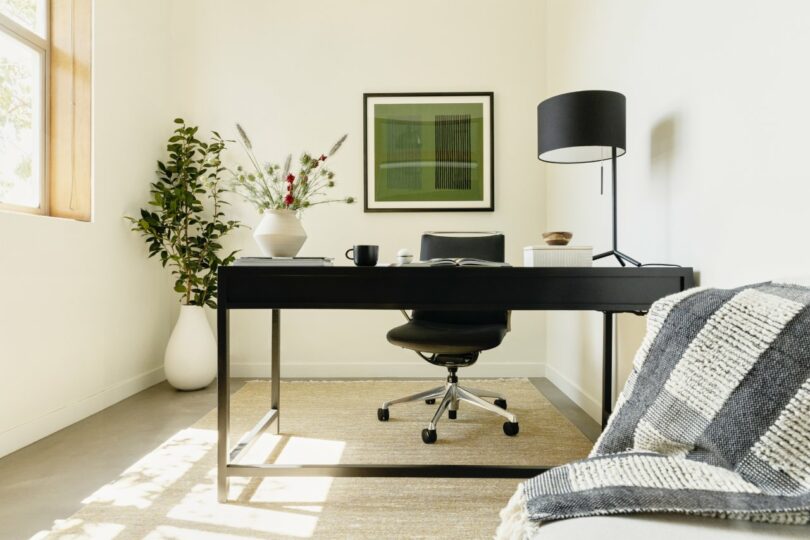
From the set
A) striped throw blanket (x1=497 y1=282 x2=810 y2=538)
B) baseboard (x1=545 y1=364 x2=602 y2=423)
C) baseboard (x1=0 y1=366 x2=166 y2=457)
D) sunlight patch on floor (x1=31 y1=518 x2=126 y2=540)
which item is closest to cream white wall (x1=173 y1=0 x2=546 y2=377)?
baseboard (x1=545 y1=364 x2=602 y2=423)

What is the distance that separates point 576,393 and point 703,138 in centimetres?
159

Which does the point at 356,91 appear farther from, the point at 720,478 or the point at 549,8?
the point at 720,478

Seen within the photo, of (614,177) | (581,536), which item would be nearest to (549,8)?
(614,177)

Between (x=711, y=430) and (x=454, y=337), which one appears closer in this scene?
(x=711, y=430)

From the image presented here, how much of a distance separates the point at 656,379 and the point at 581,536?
356 mm

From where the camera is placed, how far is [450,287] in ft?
4.62

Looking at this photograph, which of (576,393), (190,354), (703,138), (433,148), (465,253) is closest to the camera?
(703,138)

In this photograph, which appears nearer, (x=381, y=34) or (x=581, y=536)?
(x=581, y=536)

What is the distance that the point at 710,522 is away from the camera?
54 cm

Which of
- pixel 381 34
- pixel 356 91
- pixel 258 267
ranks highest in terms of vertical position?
pixel 381 34

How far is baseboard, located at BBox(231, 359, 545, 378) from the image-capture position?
319 cm

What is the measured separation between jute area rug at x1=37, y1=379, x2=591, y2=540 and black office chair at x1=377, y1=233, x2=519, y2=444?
10 cm

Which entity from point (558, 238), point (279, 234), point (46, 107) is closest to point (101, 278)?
point (46, 107)

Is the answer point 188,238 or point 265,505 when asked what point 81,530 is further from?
point 188,238
